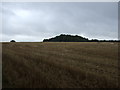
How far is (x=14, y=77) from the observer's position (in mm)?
5559

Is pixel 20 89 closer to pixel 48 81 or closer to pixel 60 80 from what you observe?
pixel 48 81

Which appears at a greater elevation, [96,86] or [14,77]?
[14,77]

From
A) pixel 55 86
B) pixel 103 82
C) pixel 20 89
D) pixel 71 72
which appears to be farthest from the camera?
pixel 71 72

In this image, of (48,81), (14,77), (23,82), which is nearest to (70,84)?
(48,81)

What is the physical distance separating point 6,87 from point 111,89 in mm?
4802

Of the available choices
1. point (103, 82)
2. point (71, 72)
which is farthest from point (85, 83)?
point (71, 72)

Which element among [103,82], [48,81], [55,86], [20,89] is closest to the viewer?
[20,89]

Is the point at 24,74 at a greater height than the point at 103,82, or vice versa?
the point at 24,74

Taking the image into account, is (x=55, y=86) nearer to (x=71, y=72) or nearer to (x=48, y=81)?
(x=48, y=81)

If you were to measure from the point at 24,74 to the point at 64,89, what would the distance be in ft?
7.96

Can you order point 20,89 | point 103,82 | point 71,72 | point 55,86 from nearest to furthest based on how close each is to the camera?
point 20,89 < point 55,86 < point 103,82 < point 71,72

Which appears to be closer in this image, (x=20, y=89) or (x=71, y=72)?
(x=20, y=89)

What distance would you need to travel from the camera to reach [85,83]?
5.67m

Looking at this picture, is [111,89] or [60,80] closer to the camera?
[111,89]
